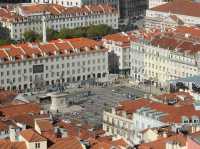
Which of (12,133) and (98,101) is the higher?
(12,133)

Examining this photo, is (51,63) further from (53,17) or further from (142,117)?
(142,117)

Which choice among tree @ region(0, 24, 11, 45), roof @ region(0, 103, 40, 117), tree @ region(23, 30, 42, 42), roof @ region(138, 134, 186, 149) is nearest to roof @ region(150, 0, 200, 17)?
tree @ region(23, 30, 42, 42)

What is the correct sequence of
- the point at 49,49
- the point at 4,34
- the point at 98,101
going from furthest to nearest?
1. the point at 4,34
2. the point at 49,49
3. the point at 98,101

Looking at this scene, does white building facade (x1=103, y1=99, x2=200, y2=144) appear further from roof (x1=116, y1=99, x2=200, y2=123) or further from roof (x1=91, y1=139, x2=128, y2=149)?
roof (x1=91, y1=139, x2=128, y2=149)

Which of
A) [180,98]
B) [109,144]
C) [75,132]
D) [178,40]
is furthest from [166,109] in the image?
[178,40]

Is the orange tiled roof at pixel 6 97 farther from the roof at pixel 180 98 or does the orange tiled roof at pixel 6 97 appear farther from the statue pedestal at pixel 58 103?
the roof at pixel 180 98

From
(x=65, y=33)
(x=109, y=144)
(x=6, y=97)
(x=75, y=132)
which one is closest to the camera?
(x=109, y=144)
